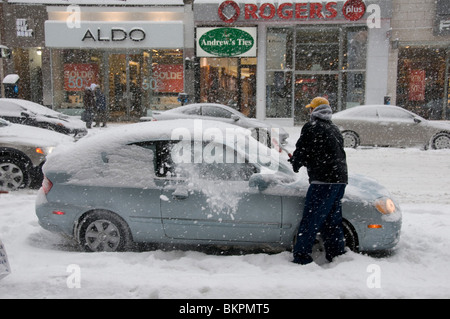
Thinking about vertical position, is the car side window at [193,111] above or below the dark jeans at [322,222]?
above

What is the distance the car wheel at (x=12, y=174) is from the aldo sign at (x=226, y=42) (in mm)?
13505

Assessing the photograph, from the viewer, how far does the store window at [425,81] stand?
20.1m

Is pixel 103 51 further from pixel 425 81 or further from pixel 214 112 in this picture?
pixel 425 81

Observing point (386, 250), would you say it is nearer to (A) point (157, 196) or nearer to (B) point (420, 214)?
(B) point (420, 214)

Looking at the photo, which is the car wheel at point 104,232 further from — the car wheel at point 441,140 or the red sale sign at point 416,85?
the red sale sign at point 416,85

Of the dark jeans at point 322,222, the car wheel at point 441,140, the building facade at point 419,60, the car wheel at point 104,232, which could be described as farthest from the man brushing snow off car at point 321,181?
the building facade at point 419,60

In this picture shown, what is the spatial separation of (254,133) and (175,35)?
931cm

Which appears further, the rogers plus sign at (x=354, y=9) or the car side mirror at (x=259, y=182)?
the rogers plus sign at (x=354, y=9)

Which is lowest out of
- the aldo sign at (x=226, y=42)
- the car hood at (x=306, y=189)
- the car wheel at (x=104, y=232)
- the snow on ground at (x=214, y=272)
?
the snow on ground at (x=214, y=272)

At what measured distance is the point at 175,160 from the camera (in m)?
4.83

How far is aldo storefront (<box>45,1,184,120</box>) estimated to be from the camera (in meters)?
20.1

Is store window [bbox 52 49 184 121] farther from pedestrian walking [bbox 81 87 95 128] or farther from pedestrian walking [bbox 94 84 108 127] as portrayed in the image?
pedestrian walking [bbox 81 87 95 128]

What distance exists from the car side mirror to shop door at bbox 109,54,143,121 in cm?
1745
